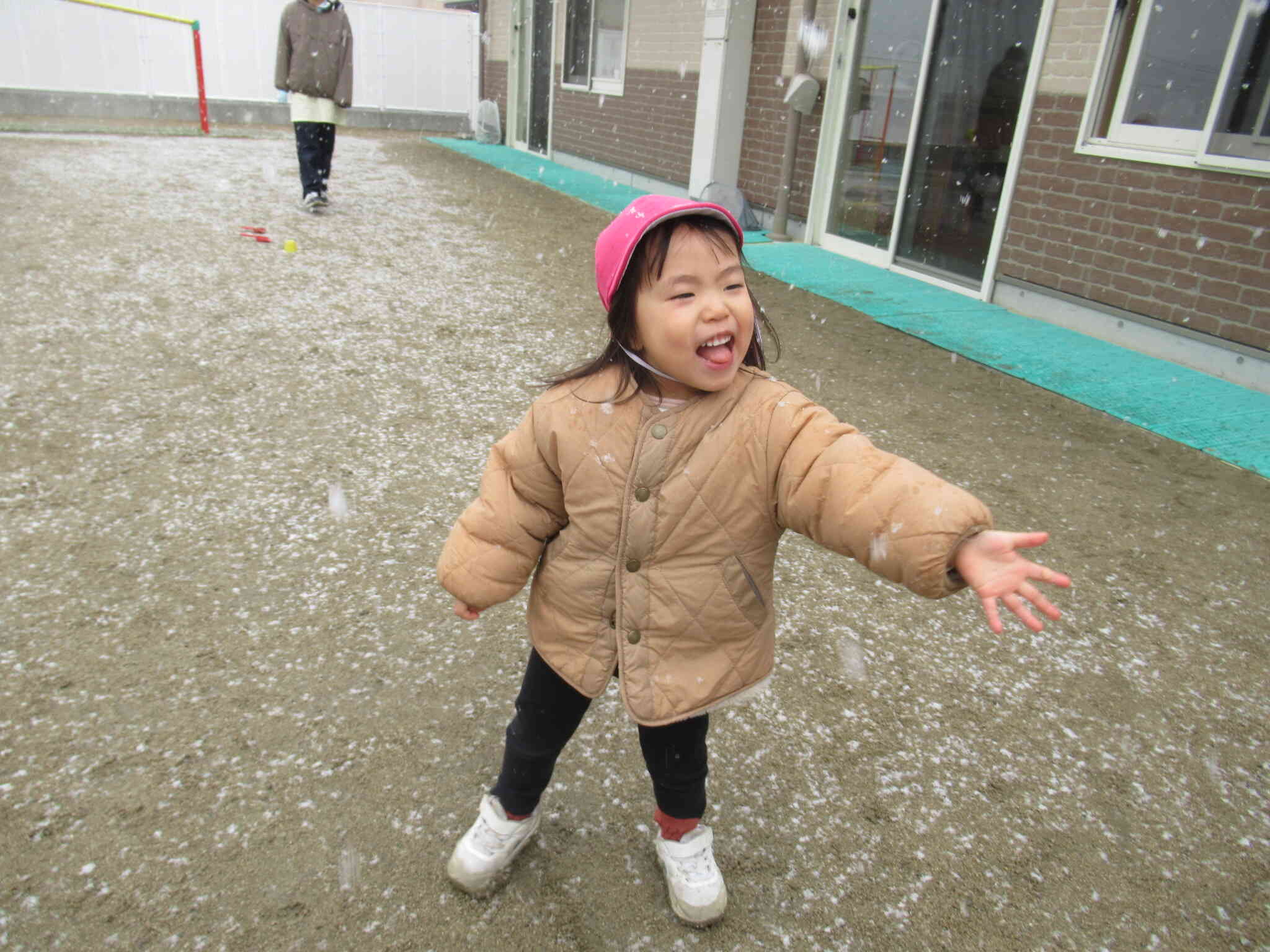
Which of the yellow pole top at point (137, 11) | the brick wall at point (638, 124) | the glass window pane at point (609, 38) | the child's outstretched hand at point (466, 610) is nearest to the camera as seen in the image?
the child's outstretched hand at point (466, 610)

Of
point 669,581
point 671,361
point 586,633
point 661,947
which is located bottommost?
point 661,947

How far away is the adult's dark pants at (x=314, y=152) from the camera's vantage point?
802 centimetres

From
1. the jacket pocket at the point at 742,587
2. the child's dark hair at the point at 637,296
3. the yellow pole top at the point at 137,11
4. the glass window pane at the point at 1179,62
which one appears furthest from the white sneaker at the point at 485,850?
the yellow pole top at the point at 137,11

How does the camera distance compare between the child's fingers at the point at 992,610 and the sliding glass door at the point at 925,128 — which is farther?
the sliding glass door at the point at 925,128

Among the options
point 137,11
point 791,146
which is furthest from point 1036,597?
point 137,11

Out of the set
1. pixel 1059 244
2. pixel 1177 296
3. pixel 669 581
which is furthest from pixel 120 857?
pixel 1059 244

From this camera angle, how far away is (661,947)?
68.5 inches

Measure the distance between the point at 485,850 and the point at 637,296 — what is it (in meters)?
1.12

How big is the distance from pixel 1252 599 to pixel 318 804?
2.97 meters

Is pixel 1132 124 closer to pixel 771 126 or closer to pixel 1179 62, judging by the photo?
pixel 1179 62

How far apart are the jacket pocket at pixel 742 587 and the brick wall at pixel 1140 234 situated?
4.80 m

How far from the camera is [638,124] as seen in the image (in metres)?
11.5

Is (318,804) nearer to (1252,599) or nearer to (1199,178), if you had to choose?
(1252,599)

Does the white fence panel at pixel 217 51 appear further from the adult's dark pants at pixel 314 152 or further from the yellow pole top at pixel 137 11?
the adult's dark pants at pixel 314 152
